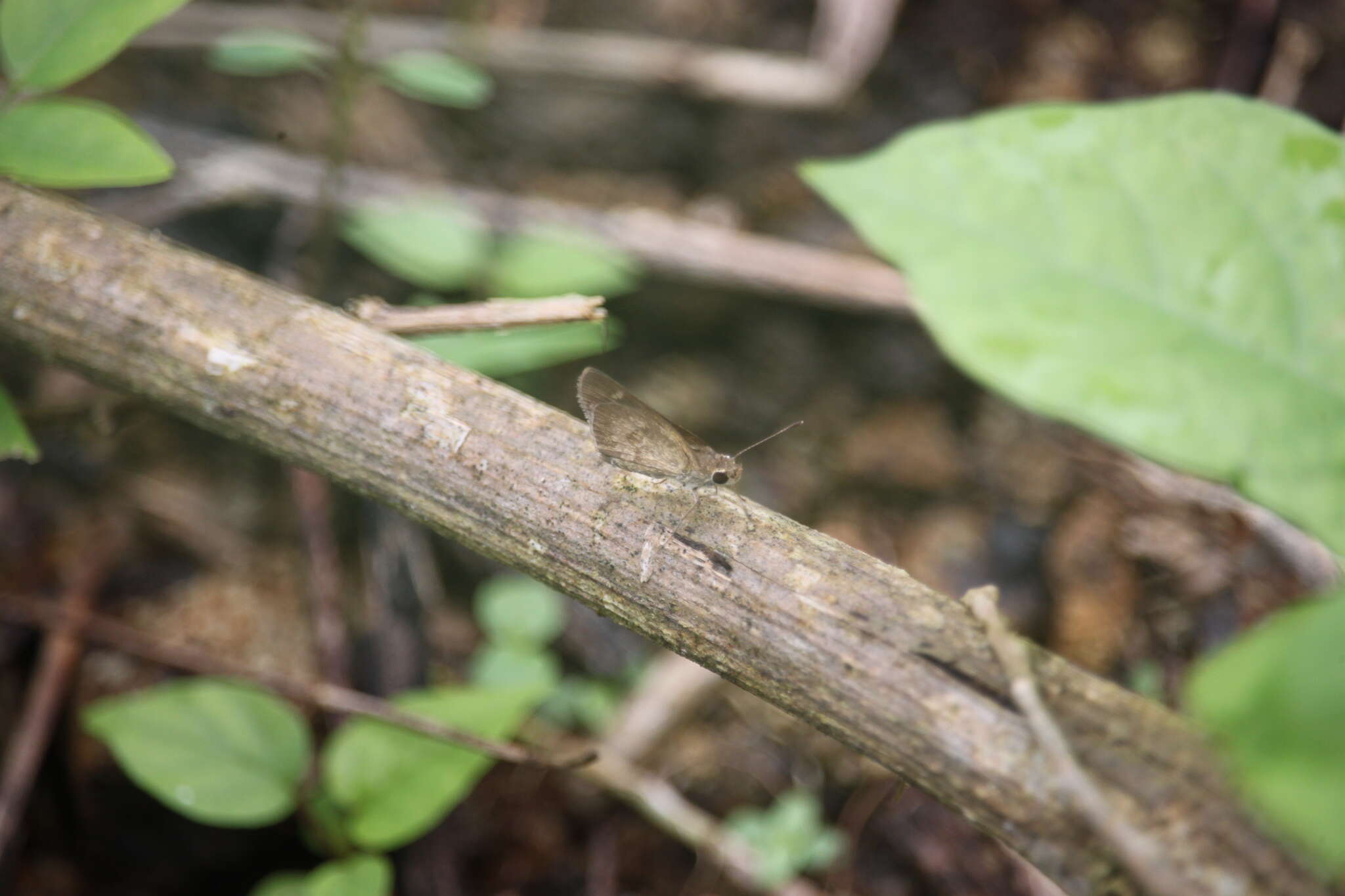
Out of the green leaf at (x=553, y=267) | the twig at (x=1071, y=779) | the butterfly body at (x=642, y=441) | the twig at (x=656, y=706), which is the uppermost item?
the twig at (x=1071, y=779)

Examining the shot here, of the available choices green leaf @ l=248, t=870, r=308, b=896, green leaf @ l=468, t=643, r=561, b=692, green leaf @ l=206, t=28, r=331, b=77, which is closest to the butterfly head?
green leaf @ l=468, t=643, r=561, b=692

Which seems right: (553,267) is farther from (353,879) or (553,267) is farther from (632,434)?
(353,879)

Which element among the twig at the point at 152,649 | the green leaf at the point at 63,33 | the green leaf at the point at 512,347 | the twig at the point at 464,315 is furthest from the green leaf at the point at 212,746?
the green leaf at the point at 63,33

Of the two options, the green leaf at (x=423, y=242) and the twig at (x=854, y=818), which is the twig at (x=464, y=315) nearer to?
the green leaf at (x=423, y=242)

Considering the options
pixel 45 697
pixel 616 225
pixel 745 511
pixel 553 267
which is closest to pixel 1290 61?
pixel 616 225

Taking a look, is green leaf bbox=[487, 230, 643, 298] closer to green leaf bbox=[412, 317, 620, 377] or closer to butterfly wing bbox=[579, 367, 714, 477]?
green leaf bbox=[412, 317, 620, 377]
